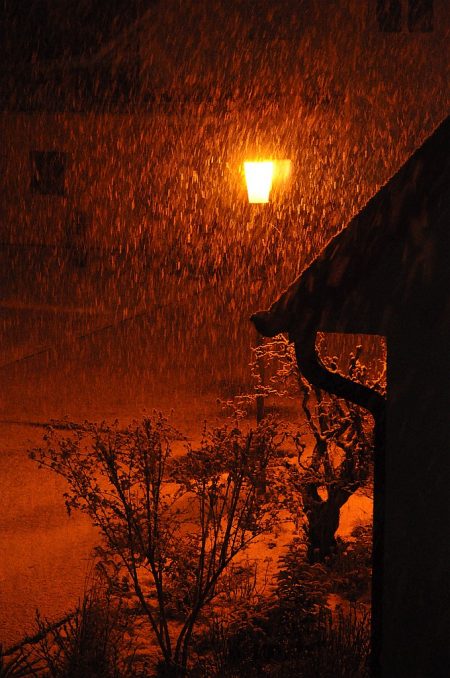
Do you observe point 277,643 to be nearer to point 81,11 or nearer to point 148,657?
point 148,657

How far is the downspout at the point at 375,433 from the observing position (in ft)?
11.6

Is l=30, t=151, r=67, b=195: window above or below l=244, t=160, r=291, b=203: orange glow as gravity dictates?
above

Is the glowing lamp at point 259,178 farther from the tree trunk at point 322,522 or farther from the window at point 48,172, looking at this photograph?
the window at point 48,172

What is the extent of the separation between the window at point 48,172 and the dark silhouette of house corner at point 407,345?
18.7m

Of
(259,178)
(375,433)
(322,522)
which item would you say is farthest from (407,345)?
(259,178)

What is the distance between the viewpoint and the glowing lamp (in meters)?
9.17

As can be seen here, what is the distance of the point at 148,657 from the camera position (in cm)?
477

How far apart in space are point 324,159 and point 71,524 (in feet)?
45.4

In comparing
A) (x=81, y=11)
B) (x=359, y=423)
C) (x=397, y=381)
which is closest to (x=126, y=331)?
(x=359, y=423)

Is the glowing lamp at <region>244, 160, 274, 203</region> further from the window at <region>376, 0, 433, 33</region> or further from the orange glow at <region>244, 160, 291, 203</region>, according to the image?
the window at <region>376, 0, 433, 33</region>

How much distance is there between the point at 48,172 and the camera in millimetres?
21578

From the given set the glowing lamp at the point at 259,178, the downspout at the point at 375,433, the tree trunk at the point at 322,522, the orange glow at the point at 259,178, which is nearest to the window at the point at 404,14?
the orange glow at the point at 259,178

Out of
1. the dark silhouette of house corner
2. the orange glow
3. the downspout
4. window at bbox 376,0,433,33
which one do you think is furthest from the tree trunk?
window at bbox 376,0,433,33

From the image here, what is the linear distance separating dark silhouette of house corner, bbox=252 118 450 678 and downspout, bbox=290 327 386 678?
0.01 m
